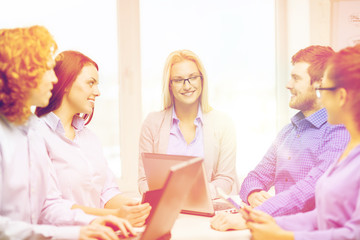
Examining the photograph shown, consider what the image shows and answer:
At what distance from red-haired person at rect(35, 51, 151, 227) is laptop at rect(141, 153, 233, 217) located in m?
0.12

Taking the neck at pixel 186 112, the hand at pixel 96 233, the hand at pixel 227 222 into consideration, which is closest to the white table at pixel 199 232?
the hand at pixel 227 222

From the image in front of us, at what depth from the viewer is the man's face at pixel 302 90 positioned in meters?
1.63

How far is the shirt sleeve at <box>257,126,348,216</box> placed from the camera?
152 cm

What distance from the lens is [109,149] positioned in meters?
2.01

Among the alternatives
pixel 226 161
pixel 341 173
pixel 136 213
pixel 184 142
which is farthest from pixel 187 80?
pixel 341 173

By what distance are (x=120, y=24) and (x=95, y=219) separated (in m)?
1.05

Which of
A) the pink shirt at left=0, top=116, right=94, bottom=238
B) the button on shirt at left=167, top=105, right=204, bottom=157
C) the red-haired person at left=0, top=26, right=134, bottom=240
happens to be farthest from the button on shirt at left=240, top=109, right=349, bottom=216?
the pink shirt at left=0, top=116, right=94, bottom=238

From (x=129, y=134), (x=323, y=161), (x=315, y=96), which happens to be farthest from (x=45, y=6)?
(x=323, y=161)

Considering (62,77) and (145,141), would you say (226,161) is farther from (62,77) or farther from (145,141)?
(62,77)

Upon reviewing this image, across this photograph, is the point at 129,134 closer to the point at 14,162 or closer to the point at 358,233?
the point at 14,162

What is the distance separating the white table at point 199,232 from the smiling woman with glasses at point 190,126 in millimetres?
339

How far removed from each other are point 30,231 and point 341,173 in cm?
97

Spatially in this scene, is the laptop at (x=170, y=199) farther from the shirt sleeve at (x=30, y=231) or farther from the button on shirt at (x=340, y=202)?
the button on shirt at (x=340, y=202)

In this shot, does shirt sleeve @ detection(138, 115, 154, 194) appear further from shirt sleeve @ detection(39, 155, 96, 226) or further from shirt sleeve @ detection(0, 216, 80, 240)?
shirt sleeve @ detection(0, 216, 80, 240)
